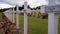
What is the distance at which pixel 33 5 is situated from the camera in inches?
119

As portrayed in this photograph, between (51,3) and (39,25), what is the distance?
1.90 metres

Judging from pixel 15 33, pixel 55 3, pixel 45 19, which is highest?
pixel 55 3

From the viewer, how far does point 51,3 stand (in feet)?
6.13

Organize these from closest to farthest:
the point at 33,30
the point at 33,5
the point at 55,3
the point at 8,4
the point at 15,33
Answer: the point at 55,3 → the point at 33,5 → the point at 15,33 → the point at 33,30 → the point at 8,4

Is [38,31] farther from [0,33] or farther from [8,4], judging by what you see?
[8,4]

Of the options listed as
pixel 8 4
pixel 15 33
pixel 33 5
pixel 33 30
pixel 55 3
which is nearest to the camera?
pixel 55 3

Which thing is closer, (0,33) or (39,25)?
(0,33)

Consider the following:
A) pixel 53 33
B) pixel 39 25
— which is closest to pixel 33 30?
pixel 39 25

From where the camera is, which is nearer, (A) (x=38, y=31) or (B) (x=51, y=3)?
(B) (x=51, y=3)

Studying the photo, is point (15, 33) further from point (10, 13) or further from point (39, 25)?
point (10, 13)

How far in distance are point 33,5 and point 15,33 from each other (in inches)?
26.9

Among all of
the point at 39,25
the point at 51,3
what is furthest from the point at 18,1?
the point at 51,3

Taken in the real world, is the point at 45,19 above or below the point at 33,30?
above

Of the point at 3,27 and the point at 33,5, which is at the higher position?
the point at 33,5
